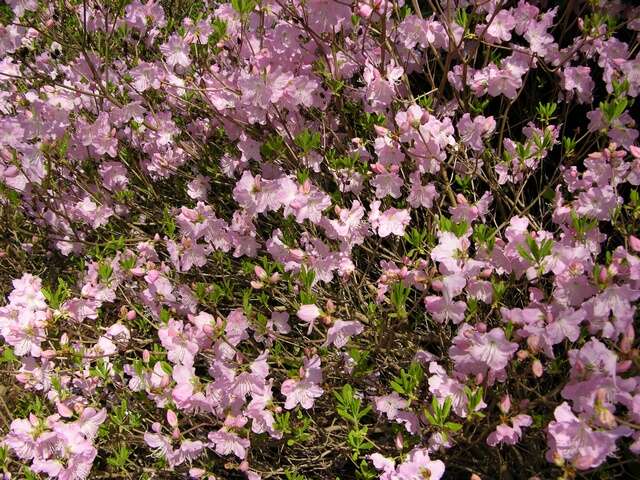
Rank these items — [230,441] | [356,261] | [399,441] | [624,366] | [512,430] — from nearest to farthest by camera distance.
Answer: [624,366] < [512,430] < [399,441] < [230,441] < [356,261]

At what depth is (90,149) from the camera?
3359 millimetres

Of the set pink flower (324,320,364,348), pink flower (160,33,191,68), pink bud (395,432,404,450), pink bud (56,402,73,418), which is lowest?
pink bud (395,432,404,450)

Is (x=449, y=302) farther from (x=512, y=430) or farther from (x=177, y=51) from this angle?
(x=177, y=51)

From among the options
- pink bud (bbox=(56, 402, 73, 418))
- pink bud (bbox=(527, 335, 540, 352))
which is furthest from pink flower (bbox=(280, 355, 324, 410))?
pink bud (bbox=(56, 402, 73, 418))

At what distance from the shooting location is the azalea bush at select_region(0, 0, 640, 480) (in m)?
1.99

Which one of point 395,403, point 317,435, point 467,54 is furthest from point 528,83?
point 317,435

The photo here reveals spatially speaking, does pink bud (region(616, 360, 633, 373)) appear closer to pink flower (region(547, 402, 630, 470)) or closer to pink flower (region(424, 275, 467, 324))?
pink flower (region(547, 402, 630, 470))

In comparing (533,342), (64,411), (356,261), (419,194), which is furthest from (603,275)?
(64,411)

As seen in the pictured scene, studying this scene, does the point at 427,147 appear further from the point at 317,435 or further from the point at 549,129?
the point at 317,435

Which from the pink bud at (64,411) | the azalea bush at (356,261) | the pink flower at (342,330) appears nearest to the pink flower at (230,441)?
the azalea bush at (356,261)

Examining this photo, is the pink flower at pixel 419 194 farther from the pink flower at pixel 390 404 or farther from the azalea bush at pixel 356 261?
the pink flower at pixel 390 404

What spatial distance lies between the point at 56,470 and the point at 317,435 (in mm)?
1083

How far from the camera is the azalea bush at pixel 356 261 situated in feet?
6.52

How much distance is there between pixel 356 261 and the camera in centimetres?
296
